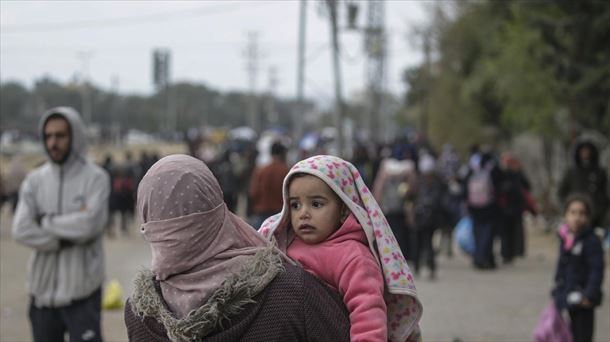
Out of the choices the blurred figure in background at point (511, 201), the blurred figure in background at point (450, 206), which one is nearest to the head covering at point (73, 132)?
the blurred figure in background at point (450, 206)

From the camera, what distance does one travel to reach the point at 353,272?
3014 mm

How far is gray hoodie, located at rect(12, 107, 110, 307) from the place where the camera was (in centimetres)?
565

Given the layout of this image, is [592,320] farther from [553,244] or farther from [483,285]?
[553,244]

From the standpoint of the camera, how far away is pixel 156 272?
2861 millimetres

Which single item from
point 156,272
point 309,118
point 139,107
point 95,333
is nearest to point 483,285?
point 95,333

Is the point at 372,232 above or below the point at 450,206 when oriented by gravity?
above

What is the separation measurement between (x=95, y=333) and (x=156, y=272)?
3007 millimetres

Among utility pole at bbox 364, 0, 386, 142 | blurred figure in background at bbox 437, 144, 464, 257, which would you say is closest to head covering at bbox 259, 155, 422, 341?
blurred figure in background at bbox 437, 144, 464, 257

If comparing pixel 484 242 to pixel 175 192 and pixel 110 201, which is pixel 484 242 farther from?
pixel 175 192

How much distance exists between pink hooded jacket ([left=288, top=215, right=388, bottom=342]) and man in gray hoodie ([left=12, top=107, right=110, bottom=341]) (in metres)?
2.77

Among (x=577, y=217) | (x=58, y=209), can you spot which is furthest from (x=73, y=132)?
(x=577, y=217)

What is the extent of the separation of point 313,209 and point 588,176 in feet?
27.7

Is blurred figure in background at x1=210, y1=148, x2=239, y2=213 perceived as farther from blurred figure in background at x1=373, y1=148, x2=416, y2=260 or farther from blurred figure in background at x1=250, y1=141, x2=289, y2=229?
blurred figure in background at x1=250, y1=141, x2=289, y2=229

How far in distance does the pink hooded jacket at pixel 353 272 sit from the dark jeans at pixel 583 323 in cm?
456
